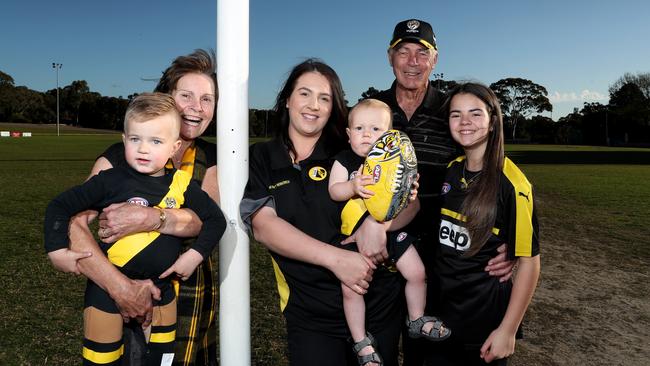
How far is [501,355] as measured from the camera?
8.48ft

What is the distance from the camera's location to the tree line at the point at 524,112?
78.1m

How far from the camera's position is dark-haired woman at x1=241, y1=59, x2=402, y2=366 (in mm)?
2393

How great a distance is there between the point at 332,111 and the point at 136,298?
4.32ft

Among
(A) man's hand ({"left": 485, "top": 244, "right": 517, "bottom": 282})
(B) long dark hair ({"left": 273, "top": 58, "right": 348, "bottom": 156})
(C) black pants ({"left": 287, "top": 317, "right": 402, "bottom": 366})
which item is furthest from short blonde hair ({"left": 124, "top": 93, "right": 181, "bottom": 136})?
(A) man's hand ({"left": 485, "top": 244, "right": 517, "bottom": 282})

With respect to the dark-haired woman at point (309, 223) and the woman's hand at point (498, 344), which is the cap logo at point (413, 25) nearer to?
the dark-haired woman at point (309, 223)

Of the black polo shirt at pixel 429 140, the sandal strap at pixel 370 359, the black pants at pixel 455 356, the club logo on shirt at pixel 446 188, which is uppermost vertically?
the black polo shirt at pixel 429 140

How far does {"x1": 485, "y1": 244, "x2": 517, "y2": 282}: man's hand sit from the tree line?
67918mm

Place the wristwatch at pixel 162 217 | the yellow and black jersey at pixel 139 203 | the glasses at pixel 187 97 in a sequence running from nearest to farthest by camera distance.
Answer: the yellow and black jersey at pixel 139 203, the wristwatch at pixel 162 217, the glasses at pixel 187 97

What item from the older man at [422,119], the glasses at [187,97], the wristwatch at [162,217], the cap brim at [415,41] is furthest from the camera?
the cap brim at [415,41]

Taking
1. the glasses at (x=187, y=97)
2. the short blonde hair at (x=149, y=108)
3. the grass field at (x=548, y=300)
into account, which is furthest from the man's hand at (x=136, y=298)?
the grass field at (x=548, y=300)

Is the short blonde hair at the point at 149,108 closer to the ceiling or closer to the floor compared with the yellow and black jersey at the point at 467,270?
closer to the ceiling

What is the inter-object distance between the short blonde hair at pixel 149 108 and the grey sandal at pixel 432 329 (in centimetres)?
156

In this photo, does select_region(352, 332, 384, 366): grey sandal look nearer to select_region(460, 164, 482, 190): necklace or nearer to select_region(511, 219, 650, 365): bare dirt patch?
select_region(460, 164, 482, 190): necklace

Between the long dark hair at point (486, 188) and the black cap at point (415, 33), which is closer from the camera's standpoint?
the long dark hair at point (486, 188)
